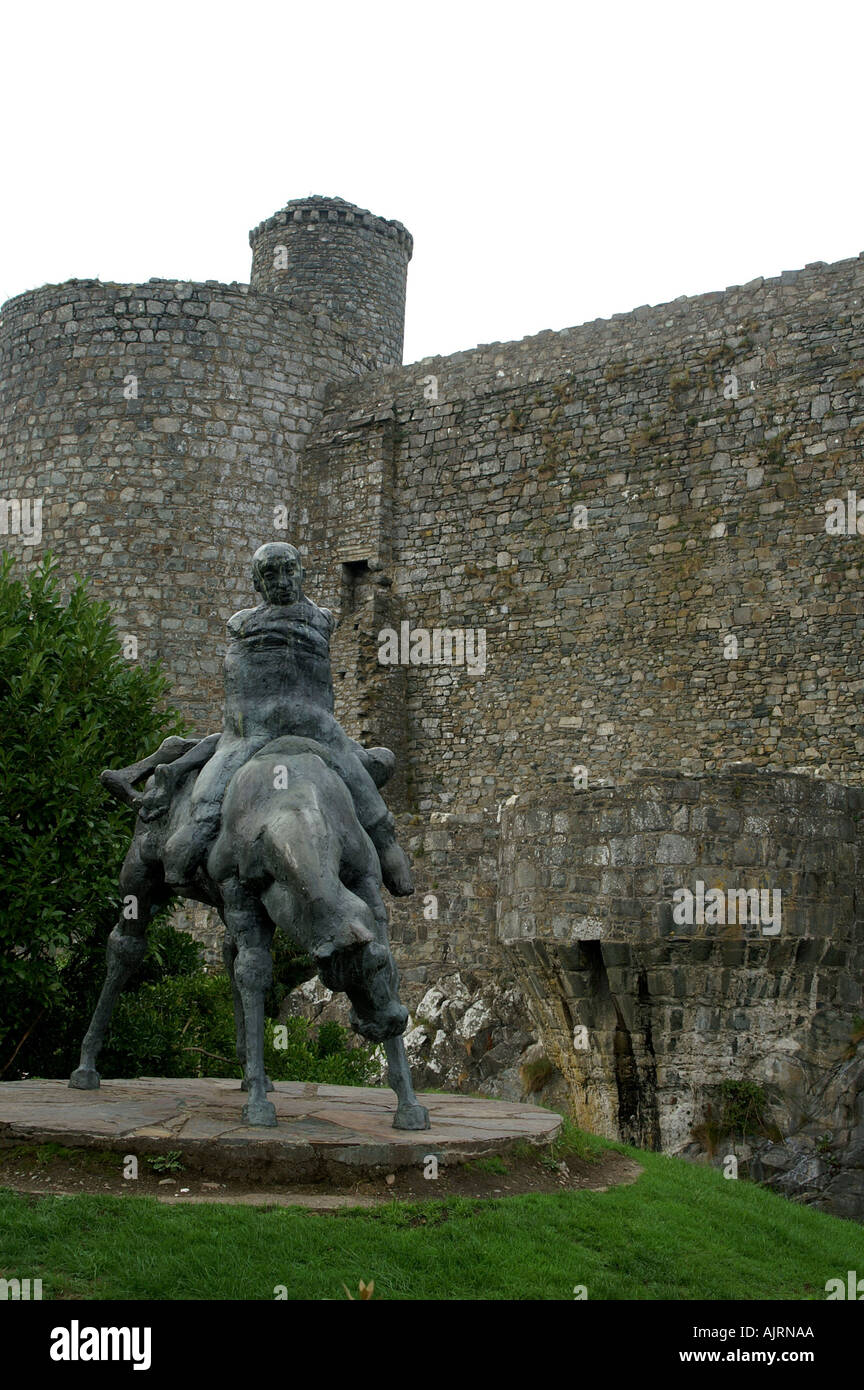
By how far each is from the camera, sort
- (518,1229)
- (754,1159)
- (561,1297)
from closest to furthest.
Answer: (561,1297) → (518,1229) → (754,1159)

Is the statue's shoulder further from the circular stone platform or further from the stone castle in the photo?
the stone castle

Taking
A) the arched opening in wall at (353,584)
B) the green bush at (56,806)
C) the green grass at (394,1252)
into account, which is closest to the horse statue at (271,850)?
the green grass at (394,1252)

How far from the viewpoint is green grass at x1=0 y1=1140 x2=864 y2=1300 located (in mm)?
5215

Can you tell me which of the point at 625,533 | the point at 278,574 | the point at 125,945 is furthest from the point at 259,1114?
the point at 625,533

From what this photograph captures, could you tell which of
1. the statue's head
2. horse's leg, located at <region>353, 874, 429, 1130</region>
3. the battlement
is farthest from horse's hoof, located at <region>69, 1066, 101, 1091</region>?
the battlement

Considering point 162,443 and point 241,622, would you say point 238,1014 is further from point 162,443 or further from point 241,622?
point 162,443

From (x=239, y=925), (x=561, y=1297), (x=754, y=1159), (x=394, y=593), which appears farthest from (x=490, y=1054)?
(x=394, y=593)

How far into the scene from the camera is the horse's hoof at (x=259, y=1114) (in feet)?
21.4

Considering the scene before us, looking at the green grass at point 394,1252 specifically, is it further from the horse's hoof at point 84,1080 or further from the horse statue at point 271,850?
the horse's hoof at point 84,1080

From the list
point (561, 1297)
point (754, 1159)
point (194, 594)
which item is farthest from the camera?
point (194, 594)

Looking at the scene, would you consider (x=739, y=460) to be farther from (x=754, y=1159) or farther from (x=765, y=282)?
(x=754, y=1159)

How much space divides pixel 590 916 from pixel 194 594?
11210mm

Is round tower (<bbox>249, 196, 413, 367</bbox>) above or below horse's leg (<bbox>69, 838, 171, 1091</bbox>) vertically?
above

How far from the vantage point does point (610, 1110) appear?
1191 centimetres
